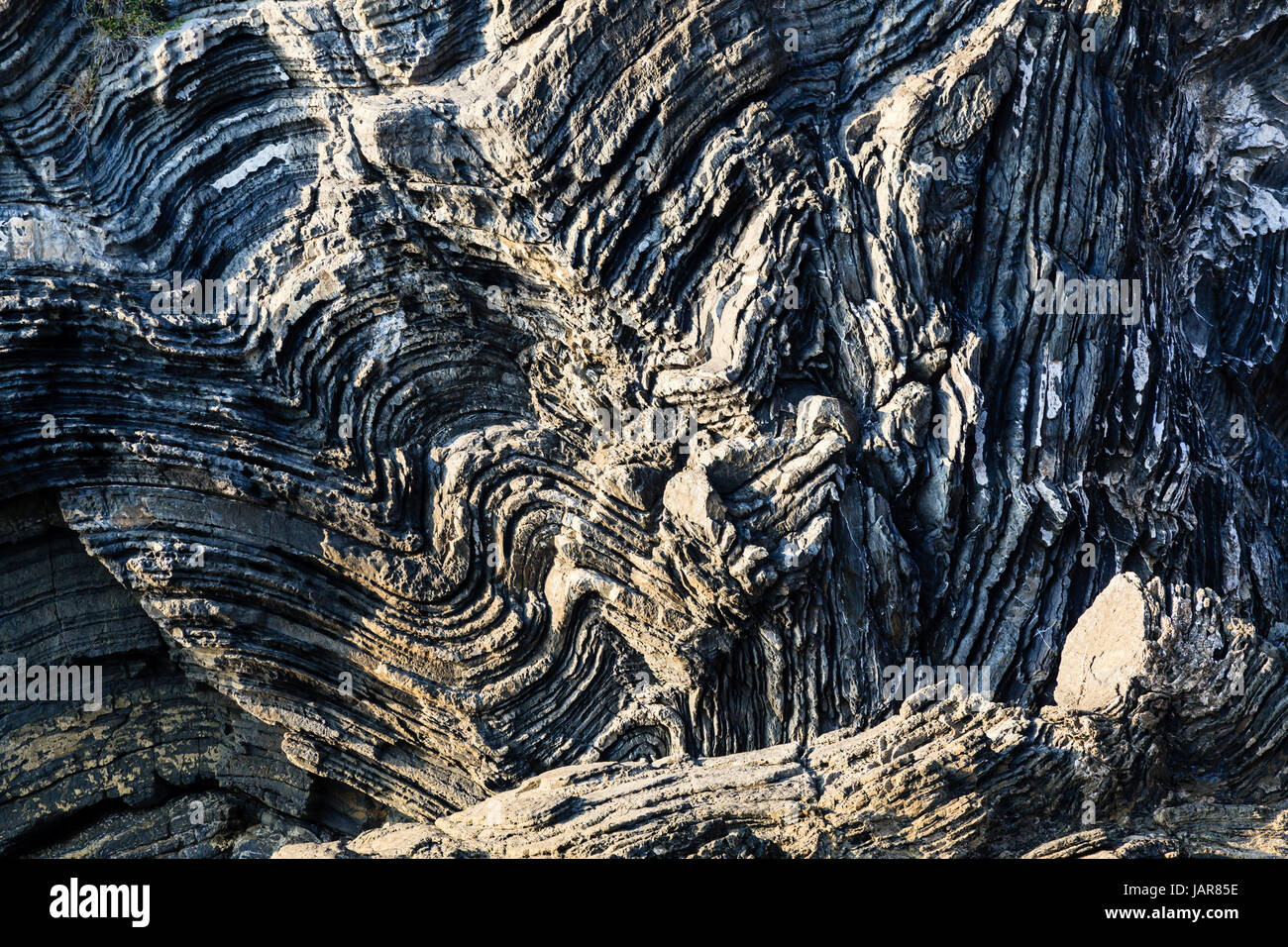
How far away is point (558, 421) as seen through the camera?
14836 mm

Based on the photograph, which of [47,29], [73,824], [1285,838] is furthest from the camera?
[73,824]

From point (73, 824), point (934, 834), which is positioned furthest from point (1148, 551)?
point (73, 824)

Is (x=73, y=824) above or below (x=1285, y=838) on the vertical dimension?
above

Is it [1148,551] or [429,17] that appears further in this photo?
[1148,551]

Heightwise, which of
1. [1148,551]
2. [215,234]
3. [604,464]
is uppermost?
[215,234]

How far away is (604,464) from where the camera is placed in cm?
1452

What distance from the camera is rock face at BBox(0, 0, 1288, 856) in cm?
1374

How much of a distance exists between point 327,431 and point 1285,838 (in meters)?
11.1

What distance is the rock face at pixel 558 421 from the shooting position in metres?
13.7

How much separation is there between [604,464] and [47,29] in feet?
25.8

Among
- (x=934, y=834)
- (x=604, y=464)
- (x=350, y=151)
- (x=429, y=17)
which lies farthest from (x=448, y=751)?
(x=429, y=17)

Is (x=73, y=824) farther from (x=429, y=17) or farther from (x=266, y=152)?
(x=429, y=17)
